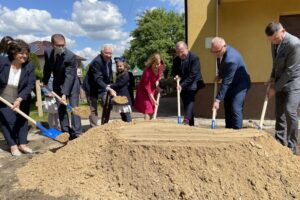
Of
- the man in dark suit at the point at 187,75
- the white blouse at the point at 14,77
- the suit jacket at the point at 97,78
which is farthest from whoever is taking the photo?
the suit jacket at the point at 97,78

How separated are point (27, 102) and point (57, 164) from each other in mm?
1947

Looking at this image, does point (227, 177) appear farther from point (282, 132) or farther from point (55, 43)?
point (55, 43)

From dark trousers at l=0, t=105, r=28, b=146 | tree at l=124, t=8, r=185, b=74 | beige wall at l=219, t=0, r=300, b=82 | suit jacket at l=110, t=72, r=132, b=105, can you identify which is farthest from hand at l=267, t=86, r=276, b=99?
tree at l=124, t=8, r=185, b=74

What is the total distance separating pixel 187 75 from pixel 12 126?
2.84 meters

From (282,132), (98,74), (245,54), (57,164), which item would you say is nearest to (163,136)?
(57,164)

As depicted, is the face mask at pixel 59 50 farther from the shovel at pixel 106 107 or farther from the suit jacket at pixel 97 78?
the shovel at pixel 106 107

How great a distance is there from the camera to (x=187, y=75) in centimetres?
600

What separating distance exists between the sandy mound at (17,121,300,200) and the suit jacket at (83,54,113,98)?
83.1 inches

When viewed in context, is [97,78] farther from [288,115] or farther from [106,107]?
[288,115]

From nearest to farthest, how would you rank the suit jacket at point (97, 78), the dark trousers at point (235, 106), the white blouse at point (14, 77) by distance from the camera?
the dark trousers at point (235, 106) < the white blouse at point (14, 77) < the suit jacket at point (97, 78)

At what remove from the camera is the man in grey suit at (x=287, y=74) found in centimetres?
463

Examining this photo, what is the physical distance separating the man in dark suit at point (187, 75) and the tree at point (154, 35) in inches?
1494

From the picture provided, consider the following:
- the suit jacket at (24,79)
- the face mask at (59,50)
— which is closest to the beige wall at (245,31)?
the face mask at (59,50)

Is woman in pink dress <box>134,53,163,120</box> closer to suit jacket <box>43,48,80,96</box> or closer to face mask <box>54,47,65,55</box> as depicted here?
suit jacket <box>43,48,80,96</box>
